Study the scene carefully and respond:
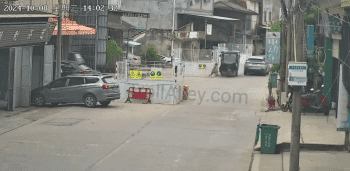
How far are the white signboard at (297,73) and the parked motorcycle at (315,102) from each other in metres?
10.2

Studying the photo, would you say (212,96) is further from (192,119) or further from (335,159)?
(335,159)

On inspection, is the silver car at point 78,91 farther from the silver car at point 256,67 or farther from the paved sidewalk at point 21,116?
the silver car at point 256,67

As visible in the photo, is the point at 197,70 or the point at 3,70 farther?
the point at 197,70

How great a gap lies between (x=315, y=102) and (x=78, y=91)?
11.0 m

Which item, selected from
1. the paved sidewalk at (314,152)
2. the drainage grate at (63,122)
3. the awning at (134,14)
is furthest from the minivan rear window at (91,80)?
the awning at (134,14)

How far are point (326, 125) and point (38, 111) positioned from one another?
12601 millimetres

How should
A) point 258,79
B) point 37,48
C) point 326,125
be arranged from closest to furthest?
point 326,125
point 37,48
point 258,79

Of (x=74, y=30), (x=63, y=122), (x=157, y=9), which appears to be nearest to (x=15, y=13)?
(x=63, y=122)

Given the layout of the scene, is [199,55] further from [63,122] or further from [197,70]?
[63,122]

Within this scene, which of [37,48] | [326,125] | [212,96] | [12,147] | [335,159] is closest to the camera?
[335,159]

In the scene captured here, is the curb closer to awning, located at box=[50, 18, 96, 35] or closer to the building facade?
the building facade

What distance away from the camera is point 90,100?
939 inches

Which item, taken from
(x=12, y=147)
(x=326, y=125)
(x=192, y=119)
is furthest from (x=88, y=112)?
(x=326, y=125)

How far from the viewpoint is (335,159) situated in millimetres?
13055
